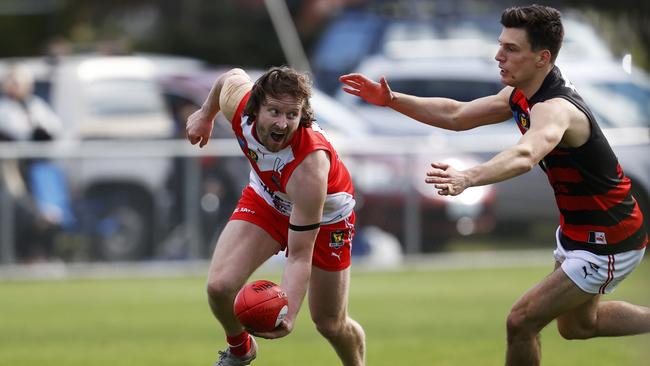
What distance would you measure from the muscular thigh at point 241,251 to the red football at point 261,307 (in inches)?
24.1

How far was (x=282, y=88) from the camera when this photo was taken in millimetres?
7125

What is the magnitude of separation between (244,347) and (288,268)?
0.97 meters

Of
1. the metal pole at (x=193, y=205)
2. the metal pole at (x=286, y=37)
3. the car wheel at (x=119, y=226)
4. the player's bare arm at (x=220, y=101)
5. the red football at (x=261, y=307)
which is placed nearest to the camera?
the red football at (x=261, y=307)

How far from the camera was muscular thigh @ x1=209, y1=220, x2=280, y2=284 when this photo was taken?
7.74 metres

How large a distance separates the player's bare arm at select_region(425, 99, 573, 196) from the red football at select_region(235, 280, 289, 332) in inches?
49.0

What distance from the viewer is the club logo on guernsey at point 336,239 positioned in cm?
773

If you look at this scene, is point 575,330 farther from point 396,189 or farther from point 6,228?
point 6,228

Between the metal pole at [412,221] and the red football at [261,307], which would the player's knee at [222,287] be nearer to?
the red football at [261,307]

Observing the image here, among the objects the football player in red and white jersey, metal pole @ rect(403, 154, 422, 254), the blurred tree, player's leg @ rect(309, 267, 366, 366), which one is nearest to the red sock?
the football player in red and white jersey

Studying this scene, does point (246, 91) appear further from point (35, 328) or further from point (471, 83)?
point (471, 83)

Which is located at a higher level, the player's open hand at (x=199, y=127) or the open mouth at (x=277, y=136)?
the open mouth at (x=277, y=136)

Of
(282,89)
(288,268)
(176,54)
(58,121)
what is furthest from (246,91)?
(176,54)

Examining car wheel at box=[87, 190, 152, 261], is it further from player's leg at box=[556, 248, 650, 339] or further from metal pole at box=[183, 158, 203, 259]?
player's leg at box=[556, 248, 650, 339]

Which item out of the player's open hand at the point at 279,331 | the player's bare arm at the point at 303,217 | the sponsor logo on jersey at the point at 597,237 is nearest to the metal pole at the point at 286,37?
the player's bare arm at the point at 303,217
